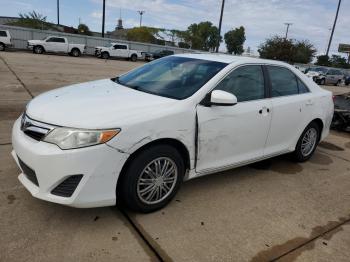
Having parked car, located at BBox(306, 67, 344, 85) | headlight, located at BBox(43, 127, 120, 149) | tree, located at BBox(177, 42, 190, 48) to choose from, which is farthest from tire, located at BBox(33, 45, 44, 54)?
tree, located at BBox(177, 42, 190, 48)

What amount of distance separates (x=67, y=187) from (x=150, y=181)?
79 centimetres

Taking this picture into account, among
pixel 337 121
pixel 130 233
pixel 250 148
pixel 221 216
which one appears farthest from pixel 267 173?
pixel 337 121

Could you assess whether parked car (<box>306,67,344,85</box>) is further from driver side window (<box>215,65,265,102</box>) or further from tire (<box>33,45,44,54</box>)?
driver side window (<box>215,65,265,102</box>)

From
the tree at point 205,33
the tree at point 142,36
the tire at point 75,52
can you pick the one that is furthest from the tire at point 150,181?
the tree at point 205,33

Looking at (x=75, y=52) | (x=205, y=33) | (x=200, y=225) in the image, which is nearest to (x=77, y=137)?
(x=200, y=225)

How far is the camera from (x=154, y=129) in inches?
122

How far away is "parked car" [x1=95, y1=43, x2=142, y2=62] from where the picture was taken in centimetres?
3247

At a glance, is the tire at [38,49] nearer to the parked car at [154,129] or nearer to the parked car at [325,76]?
the parked car at [325,76]

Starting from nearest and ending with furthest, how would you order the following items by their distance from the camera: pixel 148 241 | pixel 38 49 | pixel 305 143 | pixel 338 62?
1. pixel 148 241
2. pixel 305 143
3. pixel 38 49
4. pixel 338 62

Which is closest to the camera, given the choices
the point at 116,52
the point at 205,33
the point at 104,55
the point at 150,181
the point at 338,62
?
the point at 150,181

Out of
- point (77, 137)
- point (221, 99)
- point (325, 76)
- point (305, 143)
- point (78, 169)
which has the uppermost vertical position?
point (221, 99)

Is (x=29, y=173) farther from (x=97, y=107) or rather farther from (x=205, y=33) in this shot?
(x=205, y=33)

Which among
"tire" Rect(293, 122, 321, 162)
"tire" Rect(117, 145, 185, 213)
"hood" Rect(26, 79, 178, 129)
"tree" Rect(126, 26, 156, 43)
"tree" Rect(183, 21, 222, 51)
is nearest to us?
"hood" Rect(26, 79, 178, 129)

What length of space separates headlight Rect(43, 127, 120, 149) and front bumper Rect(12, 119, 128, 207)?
0.04m
